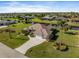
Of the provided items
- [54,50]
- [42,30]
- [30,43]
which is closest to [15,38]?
[30,43]

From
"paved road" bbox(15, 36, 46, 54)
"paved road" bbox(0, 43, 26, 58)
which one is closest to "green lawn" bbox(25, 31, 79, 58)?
"paved road" bbox(15, 36, 46, 54)

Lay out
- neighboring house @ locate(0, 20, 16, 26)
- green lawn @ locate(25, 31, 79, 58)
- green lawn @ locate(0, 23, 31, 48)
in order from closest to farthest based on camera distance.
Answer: green lawn @ locate(25, 31, 79, 58) < green lawn @ locate(0, 23, 31, 48) < neighboring house @ locate(0, 20, 16, 26)

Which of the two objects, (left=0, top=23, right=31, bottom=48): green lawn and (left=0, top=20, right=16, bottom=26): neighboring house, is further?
(left=0, top=20, right=16, bottom=26): neighboring house

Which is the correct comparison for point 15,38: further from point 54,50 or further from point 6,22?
point 54,50

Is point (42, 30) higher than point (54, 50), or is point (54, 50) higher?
point (42, 30)

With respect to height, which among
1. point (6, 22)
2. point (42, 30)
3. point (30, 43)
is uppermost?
point (6, 22)

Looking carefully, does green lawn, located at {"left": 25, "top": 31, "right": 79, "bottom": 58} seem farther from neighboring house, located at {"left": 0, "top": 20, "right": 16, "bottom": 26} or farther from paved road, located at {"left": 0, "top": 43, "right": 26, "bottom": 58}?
neighboring house, located at {"left": 0, "top": 20, "right": 16, "bottom": 26}

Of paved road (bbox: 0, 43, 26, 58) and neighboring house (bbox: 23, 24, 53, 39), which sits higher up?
neighboring house (bbox: 23, 24, 53, 39)
